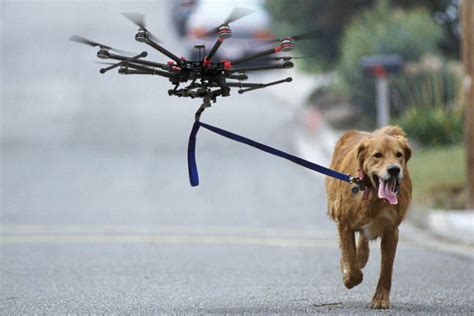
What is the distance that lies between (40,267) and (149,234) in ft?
13.9

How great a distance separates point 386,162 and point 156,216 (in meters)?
11.4

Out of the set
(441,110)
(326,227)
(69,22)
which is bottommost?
(326,227)

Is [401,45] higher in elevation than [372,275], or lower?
higher

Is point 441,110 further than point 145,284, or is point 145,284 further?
point 441,110

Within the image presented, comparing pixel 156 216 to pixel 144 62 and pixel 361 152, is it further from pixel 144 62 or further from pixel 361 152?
pixel 144 62

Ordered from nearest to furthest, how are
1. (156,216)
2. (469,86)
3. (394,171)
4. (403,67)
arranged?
(394,171), (469,86), (156,216), (403,67)

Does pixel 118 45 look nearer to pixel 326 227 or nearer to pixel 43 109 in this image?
pixel 43 109

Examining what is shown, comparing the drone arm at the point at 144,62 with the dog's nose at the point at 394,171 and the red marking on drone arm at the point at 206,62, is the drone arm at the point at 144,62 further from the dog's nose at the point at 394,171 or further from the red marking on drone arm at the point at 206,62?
the dog's nose at the point at 394,171

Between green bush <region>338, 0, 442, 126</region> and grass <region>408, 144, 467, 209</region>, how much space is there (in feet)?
13.8

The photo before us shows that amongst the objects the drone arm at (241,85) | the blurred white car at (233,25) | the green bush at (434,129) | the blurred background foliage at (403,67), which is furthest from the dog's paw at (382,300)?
the blurred white car at (233,25)

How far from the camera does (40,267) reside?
40.9ft

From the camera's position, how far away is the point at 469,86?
54.2ft

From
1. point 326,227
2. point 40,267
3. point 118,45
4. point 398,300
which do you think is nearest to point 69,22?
point 118,45

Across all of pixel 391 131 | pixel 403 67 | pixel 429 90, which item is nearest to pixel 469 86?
pixel 391 131
